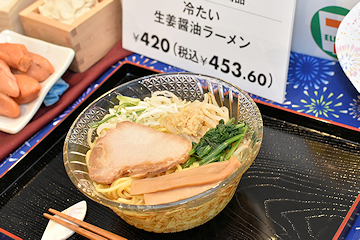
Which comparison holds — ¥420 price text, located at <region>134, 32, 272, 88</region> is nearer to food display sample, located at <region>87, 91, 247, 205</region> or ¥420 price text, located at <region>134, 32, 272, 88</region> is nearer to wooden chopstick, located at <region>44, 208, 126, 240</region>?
food display sample, located at <region>87, 91, 247, 205</region>

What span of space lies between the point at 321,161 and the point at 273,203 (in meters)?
0.42

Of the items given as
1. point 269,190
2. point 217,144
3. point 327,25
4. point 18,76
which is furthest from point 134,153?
point 327,25

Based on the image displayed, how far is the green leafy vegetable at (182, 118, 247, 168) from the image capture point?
1.76 meters

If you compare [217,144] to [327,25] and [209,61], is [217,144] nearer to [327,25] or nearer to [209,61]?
[209,61]

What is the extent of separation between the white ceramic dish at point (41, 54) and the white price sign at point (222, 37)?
0.57 metres

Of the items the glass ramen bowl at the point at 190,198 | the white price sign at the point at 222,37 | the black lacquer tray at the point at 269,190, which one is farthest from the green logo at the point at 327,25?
the glass ramen bowl at the point at 190,198

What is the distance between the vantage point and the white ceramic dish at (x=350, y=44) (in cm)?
212

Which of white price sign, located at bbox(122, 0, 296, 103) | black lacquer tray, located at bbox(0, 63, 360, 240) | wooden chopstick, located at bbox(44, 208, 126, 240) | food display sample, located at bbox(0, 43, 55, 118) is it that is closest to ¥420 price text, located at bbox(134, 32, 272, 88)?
white price sign, located at bbox(122, 0, 296, 103)

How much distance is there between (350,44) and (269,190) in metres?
1.09

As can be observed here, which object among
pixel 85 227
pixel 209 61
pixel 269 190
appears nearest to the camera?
pixel 85 227

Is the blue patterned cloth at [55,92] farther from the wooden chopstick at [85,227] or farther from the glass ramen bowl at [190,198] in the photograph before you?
the wooden chopstick at [85,227]

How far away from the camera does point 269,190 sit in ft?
6.23

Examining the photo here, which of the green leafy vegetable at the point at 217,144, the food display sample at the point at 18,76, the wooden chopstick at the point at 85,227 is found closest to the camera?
the wooden chopstick at the point at 85,227

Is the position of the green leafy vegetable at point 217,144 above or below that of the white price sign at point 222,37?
below
